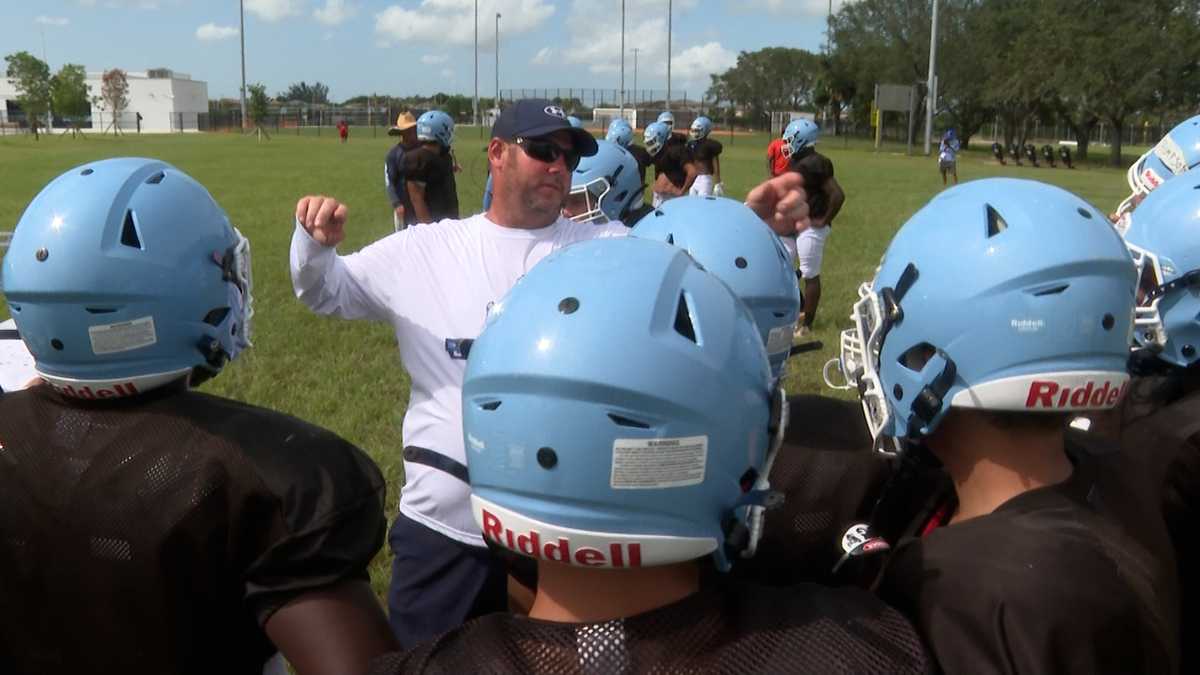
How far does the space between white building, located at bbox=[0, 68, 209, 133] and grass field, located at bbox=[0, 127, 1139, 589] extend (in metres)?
54.8

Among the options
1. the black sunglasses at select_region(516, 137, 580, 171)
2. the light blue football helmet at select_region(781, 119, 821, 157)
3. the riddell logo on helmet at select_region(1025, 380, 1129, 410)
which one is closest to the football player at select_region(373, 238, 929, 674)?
the riddell logo on helmet at select_region(1025, 380, 1129, 410)

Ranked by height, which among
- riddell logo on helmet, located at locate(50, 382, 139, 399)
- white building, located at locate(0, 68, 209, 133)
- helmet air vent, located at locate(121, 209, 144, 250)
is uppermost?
white building, located at locate(0, 68, 209, 133)

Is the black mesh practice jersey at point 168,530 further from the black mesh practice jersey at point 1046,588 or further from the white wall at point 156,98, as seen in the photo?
the white wall at point 156,98

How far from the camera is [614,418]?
1.66m

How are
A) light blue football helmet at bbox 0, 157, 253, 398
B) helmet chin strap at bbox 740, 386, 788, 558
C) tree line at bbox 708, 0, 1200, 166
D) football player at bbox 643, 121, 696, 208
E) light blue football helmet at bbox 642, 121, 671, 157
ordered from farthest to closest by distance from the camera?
tree line at bbox 708, 0, 1200, 166
light blue football helmet at bbox 642, 121, 671, 157
football player at bbox 643, 121, 696, 208
light blue football helmet at bbox 0, 157, 253, 398
helmet chin strap at bbox 740, 386, 788, 558

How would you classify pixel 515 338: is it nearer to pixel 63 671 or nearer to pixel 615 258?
pixel 615 258

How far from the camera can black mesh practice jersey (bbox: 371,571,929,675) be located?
160 cm

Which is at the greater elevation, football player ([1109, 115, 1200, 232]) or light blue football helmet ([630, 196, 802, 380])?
football player ([1109, 115, 1200, 232])

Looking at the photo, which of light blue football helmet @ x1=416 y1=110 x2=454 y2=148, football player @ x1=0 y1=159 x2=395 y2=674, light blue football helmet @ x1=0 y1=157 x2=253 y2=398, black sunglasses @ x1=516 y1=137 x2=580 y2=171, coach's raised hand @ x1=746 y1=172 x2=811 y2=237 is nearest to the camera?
football player @ x1=0 y1=159 x2=395 y2=674

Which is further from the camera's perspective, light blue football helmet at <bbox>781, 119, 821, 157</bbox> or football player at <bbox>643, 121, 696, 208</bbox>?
football player at <bbox>643, 121, 696, 208</bbox>

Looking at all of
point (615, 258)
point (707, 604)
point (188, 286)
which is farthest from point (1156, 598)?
point (188, 286)

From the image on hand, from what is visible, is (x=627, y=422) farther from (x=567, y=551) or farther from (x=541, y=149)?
(x=541, y=149)

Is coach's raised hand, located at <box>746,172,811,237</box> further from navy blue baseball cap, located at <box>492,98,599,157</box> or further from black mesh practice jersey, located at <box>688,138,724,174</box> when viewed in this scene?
black mesh practice jersey, located at <box>688,138,724,174</box>

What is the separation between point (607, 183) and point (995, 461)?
471 centimetres
